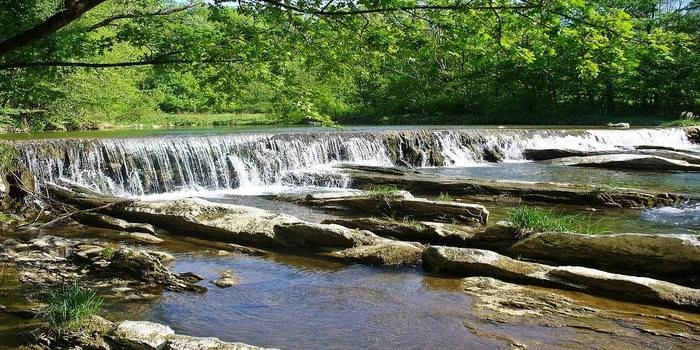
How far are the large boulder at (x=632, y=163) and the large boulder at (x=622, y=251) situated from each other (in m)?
10.9

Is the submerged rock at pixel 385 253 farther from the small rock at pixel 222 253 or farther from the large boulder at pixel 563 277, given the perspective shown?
the small rock at pixel 222 253

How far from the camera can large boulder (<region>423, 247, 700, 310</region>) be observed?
5484 millimetres

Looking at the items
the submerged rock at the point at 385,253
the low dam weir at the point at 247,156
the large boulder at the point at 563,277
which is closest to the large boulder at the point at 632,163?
the low dam weir at the point at 247,156

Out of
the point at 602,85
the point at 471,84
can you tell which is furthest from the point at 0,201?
the point at 471,84

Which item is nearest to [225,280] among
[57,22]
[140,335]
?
[140,335]

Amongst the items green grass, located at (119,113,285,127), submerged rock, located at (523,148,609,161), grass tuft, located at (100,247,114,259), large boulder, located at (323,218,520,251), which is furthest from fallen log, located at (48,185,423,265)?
green grass, located at (119,113,285,127)

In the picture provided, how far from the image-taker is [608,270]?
6410 mm

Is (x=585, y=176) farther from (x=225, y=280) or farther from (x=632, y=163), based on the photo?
(x=225, y=280)

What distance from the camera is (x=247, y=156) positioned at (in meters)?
16.0

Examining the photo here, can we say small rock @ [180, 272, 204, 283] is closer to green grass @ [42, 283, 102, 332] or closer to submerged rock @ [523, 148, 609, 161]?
green grass @ [42, 283, 102, 332]

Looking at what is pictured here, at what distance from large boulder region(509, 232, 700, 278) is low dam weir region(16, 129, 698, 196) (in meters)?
7.82

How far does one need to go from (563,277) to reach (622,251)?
840 mm

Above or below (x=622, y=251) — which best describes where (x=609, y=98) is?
above

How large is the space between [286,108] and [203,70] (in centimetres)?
95
